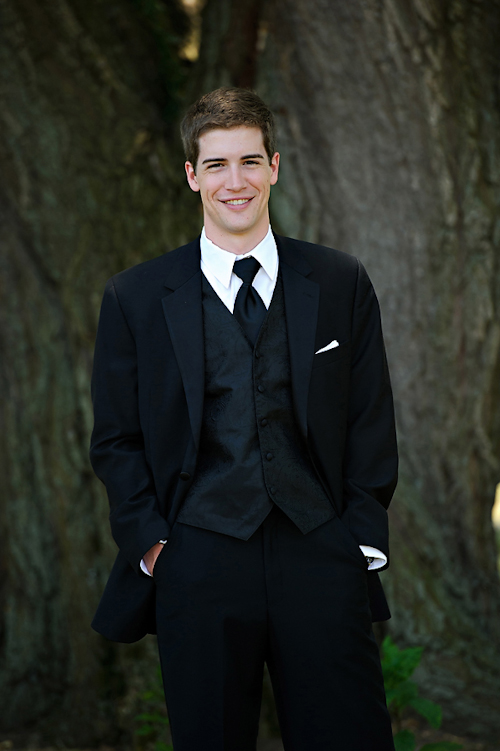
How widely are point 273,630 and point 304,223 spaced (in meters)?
2.03

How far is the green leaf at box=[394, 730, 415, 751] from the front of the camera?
249 cm

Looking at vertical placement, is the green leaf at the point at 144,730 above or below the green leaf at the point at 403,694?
below

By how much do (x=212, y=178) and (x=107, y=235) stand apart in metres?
1.44

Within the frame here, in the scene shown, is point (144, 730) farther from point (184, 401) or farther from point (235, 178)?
point (235, 178)

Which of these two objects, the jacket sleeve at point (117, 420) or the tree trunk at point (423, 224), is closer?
the jacket sleeve at point (117, 420)

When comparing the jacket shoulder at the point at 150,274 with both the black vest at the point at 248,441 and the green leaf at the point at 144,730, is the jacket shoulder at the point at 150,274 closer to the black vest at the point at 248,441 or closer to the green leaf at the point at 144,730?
the black vest at the point at 248,441

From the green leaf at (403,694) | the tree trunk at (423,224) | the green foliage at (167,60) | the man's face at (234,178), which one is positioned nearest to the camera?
the man's face at (234,178)

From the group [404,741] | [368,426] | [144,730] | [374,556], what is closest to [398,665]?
[404,741]

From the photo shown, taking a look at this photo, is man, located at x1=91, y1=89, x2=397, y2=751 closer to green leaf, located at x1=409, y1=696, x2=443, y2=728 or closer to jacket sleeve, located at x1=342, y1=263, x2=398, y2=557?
jacket sleeve, located at x1=342, y1=263, x2=398, y2=557

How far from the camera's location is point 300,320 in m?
2.09

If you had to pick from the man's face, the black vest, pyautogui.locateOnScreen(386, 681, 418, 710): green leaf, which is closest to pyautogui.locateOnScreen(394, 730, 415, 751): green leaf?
pyautogui.locateOnScreen(386, 681, 418, 710): green leaf

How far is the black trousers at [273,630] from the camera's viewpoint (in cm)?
198

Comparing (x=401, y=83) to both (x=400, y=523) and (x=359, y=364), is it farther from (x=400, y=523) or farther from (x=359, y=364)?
(x=400, y=523)

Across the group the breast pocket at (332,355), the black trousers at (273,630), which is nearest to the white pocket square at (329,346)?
the breast pocket at (332,355)
